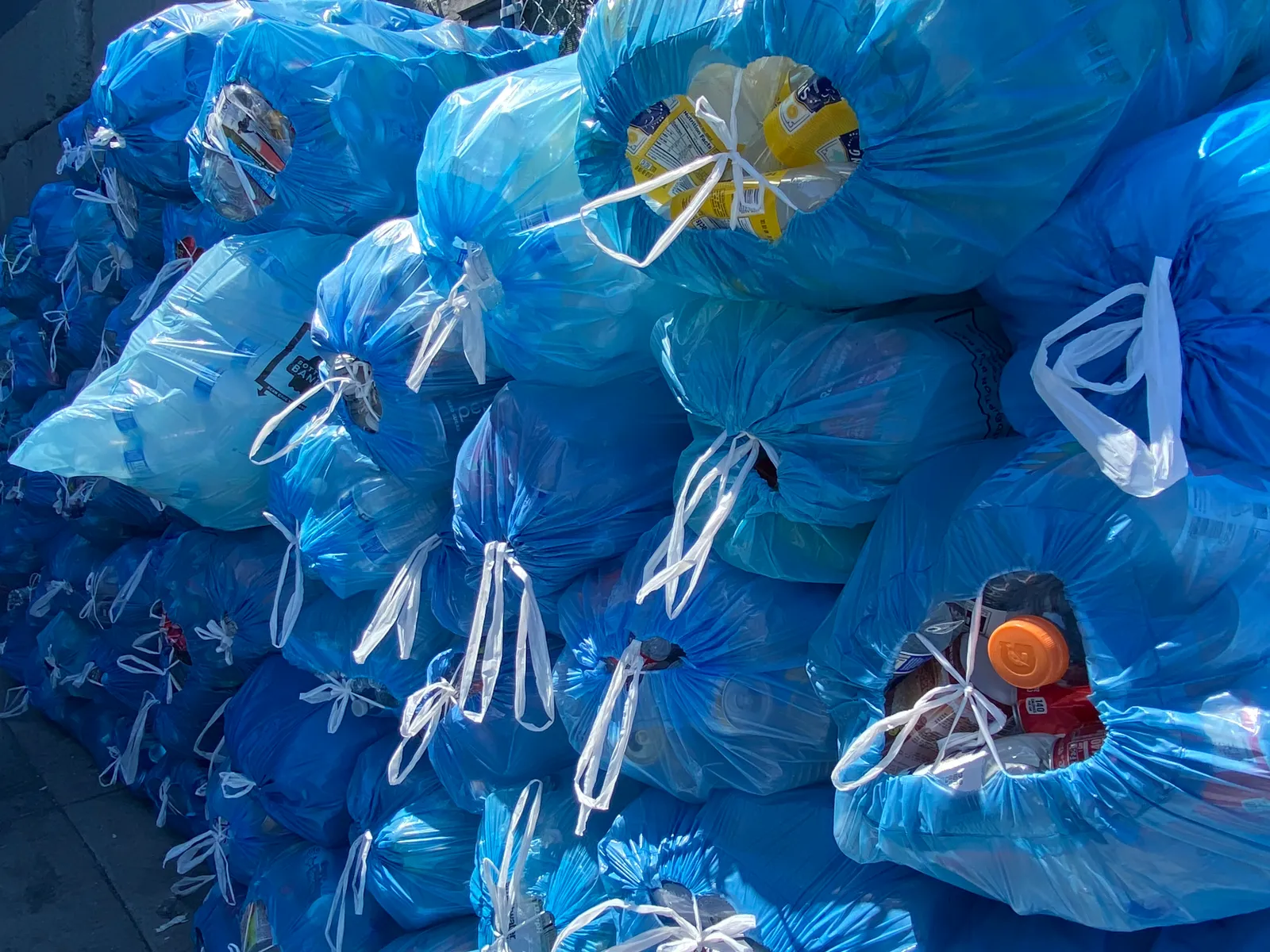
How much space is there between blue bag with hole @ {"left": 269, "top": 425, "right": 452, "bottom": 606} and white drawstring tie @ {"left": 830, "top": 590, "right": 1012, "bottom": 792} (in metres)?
1.00

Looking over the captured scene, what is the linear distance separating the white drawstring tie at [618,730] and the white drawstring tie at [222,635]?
1.44m

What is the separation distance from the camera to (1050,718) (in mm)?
866

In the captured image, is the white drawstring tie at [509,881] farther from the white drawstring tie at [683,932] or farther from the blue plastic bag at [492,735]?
the white drawstring tie at [683,932]

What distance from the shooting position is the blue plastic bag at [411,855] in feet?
6.09

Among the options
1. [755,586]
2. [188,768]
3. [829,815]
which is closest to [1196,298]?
[755,586]

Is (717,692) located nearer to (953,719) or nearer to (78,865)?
(953,719)

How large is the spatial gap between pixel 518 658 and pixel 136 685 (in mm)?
2301

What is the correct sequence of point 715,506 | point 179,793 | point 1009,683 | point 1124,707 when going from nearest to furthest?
1. point 1124,707
2. point 1009,683
3. point 715,506
4. point 179,793

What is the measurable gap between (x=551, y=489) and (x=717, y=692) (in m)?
0.36

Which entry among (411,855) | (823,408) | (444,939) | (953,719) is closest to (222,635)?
(411,855)

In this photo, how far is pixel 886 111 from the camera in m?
0.85


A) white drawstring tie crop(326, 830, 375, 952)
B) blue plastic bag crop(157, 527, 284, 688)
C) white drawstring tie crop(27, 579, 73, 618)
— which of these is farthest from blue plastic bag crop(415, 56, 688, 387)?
white drawstring tie crop(27, 579, 73, 618)

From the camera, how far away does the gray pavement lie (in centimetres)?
278

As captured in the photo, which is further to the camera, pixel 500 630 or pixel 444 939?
pixel 444 939
